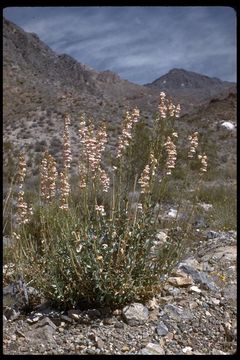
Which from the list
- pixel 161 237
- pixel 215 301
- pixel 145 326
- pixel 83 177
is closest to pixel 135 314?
pixel 145 326

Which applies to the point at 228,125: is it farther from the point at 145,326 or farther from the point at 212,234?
the point at 145,326

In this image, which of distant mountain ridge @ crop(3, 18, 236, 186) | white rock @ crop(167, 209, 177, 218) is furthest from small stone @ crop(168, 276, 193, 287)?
white rock @ crop(167, 209, 177, 218)

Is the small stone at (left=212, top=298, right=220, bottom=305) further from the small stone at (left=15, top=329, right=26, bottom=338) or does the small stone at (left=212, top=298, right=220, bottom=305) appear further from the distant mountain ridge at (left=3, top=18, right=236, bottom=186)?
the distant mountain ridge at (left=3, top=18, right=236, bottom=186)

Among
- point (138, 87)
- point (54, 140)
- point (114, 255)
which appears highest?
point (138, 87)

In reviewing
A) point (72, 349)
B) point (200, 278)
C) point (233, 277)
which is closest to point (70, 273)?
point (72, 349)

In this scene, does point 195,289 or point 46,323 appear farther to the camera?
point 195,289

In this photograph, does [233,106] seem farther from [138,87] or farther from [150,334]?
[138,87]

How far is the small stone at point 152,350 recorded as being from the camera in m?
3.39

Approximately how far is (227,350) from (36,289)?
1705 millimetres

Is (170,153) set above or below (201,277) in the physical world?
above

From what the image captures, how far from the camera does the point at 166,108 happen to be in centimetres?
421

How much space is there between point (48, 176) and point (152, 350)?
1725mm

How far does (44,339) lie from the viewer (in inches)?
140

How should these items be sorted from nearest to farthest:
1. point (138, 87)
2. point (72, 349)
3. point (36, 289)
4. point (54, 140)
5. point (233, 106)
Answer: point (72, 349), point (36, 289), point (54, 140), point (233, 106), point (138, 87)
